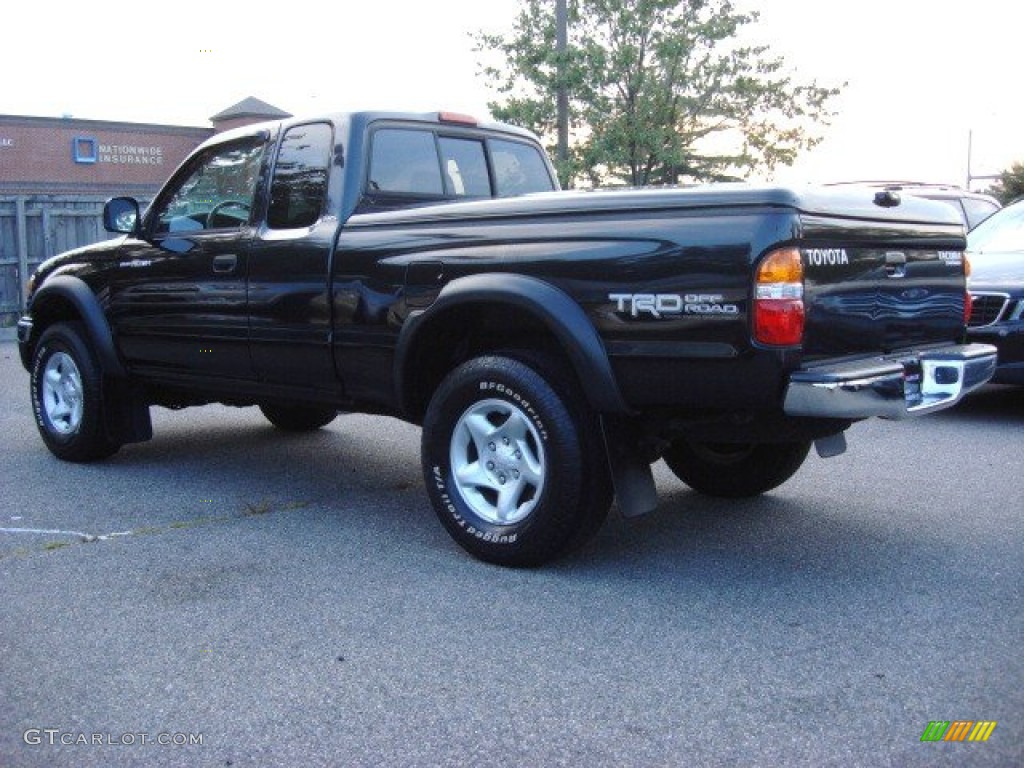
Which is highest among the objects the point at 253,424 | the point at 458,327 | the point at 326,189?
the point at 326,189

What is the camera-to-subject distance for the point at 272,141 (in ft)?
19.0

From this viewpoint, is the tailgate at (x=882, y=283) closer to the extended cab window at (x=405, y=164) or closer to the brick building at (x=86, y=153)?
the extended cab window at (x=405, y=164)

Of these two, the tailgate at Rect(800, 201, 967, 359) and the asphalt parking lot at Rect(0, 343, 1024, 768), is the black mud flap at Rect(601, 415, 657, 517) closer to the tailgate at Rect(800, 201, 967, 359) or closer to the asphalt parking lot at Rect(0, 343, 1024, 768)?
the asphalt parking lot at Rect(0, 343, 1024, 768)

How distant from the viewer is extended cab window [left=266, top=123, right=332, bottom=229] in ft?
17.9

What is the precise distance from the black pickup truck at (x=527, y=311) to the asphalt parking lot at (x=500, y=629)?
17.0 inches

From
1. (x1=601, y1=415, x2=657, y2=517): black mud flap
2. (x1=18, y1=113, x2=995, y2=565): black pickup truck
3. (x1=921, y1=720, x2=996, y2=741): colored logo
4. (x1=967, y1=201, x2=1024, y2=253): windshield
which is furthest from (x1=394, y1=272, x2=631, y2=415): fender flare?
(x1=967, y1=201, x2=1024, y2=253): windshield

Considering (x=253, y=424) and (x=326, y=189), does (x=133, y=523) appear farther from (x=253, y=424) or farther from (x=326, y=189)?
(x=253, y=424)

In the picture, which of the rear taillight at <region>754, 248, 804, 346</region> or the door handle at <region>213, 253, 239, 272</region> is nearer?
the rear taillight at <region>754, 248, 804, 346</region>

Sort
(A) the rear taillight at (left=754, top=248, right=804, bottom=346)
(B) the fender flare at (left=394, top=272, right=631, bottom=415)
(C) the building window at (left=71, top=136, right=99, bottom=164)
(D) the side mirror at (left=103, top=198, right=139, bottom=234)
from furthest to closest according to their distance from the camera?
(C) the building window at (left=71, top=136, right=99, bottom=164) → (D) the side mirror at (left=103, top=198, right=139, bottom=234) → (B) the fender flare at (left=394, top=272, right=631, bottom=415) → (A) the rear taillight at (left=754, top=248, right=804, bottom=346)

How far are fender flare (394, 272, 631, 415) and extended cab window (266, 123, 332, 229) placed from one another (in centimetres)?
123

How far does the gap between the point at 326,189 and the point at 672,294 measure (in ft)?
6.83

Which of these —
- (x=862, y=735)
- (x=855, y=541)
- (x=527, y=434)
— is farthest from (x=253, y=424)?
(x=862, y=735)

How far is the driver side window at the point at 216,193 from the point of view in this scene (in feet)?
19.2

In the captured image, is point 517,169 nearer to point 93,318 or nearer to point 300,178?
point 300,178
